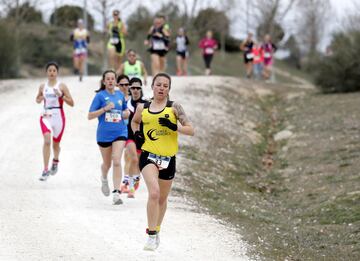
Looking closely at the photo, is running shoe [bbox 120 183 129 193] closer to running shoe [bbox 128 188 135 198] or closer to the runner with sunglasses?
the runner with sunglasses

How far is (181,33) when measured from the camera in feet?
86.1

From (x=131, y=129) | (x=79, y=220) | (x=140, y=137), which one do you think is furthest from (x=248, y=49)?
(x=140, y=137)

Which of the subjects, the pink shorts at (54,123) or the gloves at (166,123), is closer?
the gloves at (166,123)

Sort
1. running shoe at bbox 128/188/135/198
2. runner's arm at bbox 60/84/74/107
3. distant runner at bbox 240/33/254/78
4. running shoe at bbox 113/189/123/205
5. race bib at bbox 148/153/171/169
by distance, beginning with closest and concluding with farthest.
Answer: race bib at bbox 148/153/171/169 < running shoe at bbox 113/189/123/205 < running shoe at bbox 128/188/135/198 < runner's arm at bbox 60/84/74/107 < distant runner at bbox 240/33/254/78

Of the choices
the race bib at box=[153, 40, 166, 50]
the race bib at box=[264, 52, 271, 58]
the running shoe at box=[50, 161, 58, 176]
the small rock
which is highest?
the race bib at box=[153, 40, 166, 50]

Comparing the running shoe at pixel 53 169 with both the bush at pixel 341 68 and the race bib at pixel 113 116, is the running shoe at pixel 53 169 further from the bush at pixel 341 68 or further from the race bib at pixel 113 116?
the bush at pixel 341 68

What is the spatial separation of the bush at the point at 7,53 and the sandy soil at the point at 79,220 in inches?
530

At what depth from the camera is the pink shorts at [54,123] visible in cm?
1247

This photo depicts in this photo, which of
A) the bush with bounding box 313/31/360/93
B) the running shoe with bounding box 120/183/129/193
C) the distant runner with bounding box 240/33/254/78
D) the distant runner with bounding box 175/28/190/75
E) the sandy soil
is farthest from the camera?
the distant runner with bounding box 240/33/254/78

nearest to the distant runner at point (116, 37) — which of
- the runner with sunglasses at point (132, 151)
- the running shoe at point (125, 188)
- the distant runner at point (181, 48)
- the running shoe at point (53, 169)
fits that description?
the distant runner at point (181, 48)

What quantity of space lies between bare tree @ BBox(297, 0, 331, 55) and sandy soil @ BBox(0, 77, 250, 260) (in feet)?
126

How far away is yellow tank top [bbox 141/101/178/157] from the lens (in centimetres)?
836

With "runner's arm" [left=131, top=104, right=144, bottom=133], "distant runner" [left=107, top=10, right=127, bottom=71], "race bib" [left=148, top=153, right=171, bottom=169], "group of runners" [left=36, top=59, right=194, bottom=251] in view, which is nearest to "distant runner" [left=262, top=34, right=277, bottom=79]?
"distant runner" [left=107, top=10, right=127, bottom=71]

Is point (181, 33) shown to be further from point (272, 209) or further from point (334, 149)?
point (272, 209)
